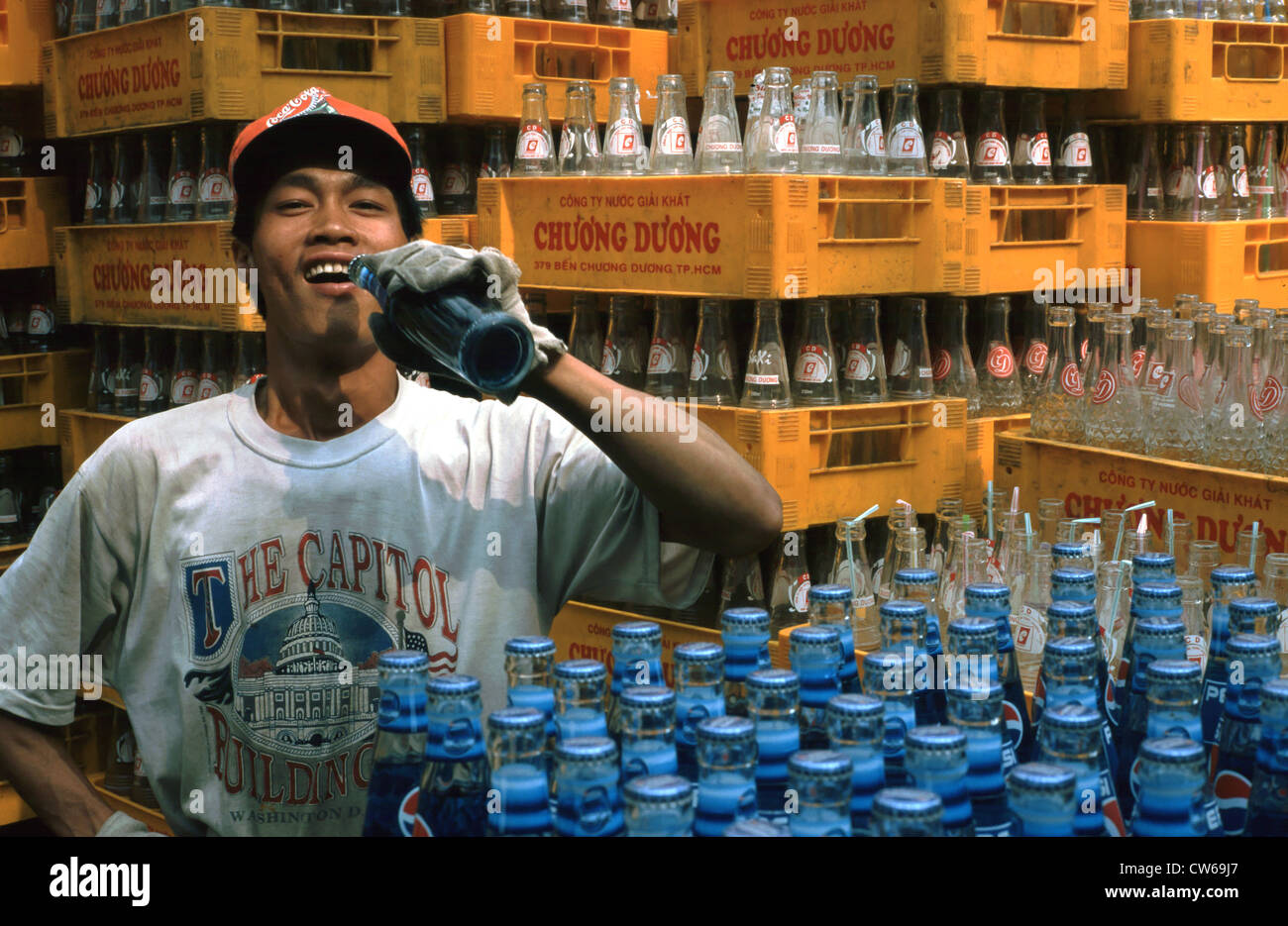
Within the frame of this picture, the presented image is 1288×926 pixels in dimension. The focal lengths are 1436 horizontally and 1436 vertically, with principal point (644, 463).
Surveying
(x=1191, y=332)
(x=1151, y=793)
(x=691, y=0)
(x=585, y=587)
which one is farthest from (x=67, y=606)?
(x=691, y=0)

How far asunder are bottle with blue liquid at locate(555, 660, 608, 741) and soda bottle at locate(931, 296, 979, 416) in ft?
8.18

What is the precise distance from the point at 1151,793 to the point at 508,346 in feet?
2.92

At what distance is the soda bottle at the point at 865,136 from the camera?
11.9 ft

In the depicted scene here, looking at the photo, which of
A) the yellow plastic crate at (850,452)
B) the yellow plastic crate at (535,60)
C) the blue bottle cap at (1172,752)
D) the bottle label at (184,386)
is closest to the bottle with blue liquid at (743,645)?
the blue bottle cap at (1172,752)

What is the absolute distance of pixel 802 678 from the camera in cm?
167

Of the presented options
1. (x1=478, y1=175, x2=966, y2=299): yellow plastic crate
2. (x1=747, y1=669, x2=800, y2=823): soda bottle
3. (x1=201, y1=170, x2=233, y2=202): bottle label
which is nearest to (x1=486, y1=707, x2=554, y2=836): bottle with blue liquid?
(x1=747, y1=669, x2=800, y2=823): soda bottle

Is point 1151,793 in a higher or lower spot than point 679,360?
lower

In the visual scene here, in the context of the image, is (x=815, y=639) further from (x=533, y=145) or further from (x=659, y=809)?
(x=533, y=145)

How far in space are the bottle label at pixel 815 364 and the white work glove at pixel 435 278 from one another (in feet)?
5.42

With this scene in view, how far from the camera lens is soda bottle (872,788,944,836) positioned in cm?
128

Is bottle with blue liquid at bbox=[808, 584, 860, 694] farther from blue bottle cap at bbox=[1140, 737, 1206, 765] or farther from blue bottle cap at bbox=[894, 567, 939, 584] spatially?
blue bottle cap at bbox=[1140, 737, 1206, 765]

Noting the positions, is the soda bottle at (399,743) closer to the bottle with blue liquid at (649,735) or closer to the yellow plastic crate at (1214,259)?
the bottle with blue liquid at (649,735)
